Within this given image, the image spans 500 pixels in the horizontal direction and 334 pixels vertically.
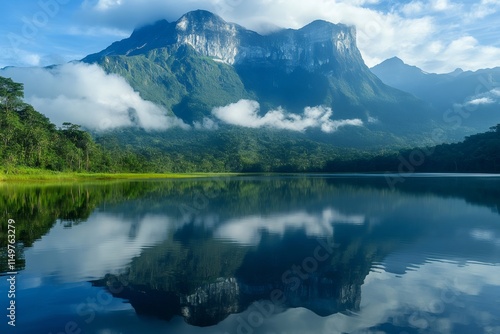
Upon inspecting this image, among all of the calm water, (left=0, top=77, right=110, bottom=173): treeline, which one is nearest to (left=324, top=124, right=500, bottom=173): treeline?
(left=0, top=77, right=110, bottom=173): treeline

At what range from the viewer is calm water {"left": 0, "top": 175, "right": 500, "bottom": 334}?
35.4ft

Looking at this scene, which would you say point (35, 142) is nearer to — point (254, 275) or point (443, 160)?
point (254, 275)

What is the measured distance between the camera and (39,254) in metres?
17.5

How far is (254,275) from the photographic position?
48.5 ft

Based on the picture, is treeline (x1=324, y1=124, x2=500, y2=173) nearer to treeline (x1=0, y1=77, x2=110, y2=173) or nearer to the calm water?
treeline (x1=0, y1=77, x2=110, y2=173)

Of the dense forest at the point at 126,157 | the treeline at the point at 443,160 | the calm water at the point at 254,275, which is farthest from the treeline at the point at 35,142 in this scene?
the treeline at the point at 443,160

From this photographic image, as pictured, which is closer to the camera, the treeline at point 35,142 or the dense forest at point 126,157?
the treeline at point 35,142

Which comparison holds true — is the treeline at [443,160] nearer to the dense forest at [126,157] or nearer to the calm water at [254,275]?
the dense forest at [126,157]

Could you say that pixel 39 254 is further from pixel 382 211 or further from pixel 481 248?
pixel 382 211

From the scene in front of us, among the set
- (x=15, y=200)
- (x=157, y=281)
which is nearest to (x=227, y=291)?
(x=157, y=281)

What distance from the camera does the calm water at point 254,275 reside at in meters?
10.8

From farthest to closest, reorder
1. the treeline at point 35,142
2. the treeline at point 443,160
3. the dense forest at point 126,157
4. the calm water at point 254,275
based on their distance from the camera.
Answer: the treeline at point 443,160 < the dense forest at point 126,157 < the treeline at point 35,142 < the calm water at point 254,275

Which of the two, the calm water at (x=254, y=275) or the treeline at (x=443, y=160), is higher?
the treeline at (x=443, y=160)

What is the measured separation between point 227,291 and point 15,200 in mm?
34010
